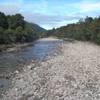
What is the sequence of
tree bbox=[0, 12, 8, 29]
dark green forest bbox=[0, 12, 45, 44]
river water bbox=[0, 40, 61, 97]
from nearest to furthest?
river water bbox=[0, 40, 61, 97]
dark green forest bbox=[0, 12, 45, 44]
tree bbox=[0, 12, 8, 29]

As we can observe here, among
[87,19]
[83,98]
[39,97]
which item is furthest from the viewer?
[87,19]

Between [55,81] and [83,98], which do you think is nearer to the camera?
[83,98]

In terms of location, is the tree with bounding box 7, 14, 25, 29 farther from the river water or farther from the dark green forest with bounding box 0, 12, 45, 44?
the river water

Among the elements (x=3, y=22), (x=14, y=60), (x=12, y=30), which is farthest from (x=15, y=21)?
(x=14, y=60)

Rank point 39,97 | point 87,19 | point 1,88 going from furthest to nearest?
point 87,19 < point 1,88 < point 39,97

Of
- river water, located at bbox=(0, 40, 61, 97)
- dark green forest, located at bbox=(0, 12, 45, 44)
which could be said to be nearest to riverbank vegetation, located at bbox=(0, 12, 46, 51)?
dark green forest, located at bbox=(0, 12, 45, 44)

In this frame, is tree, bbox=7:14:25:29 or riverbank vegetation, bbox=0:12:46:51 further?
tree, bbox=7:14:25:29

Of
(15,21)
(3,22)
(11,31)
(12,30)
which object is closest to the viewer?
(11,31)

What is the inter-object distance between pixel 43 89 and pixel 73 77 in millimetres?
3943

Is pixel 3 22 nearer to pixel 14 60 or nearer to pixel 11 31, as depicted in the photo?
pixel 11 31

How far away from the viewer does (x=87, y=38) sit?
3949 inches

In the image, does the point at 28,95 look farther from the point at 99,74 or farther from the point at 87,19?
the point at 87,19

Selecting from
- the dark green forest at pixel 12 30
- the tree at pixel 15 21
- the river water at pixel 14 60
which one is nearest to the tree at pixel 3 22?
the dark green forest at pixel 12 30

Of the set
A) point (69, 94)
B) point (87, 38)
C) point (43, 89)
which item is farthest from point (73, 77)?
point (87, 38)
